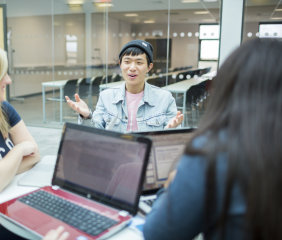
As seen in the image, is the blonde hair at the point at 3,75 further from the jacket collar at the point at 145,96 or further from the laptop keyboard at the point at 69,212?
the jacket collar at the point at 145,96

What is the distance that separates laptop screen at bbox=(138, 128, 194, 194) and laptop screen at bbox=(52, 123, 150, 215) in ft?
0.64

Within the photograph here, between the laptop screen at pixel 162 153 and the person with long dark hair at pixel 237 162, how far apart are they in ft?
1.59

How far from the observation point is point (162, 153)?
1.28 metres

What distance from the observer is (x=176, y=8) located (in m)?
4.80

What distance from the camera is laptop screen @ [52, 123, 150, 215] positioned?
1.05 m

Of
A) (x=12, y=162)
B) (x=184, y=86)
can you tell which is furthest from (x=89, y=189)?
(x=184, y=86)

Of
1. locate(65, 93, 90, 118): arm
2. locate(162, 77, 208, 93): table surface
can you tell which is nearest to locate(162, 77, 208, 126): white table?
locate(162, 77, 208, 93): table surface

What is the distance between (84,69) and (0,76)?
411 cm

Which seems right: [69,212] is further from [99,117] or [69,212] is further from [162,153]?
[99,117]

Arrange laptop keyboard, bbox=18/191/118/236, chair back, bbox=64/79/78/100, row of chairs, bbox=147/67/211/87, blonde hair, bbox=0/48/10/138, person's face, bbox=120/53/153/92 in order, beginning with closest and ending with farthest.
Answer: laptop keyboard, bbox=18/191/118/236
blonde hair, bbox=0/48/10/138
person's face, bbox=120/53/153/92
row of chairs, bbox=147/67/211/87
chair back, bbox=64/79/78/100

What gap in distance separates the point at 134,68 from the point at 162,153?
943mm

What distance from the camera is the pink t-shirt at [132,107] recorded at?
2.11 meters

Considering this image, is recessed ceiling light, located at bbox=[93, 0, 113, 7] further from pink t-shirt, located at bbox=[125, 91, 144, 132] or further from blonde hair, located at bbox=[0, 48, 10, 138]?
blonde hair, located at bbox=[0, 48, 10, 138]

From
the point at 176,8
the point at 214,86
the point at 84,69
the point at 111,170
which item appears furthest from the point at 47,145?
the point at 214,86
